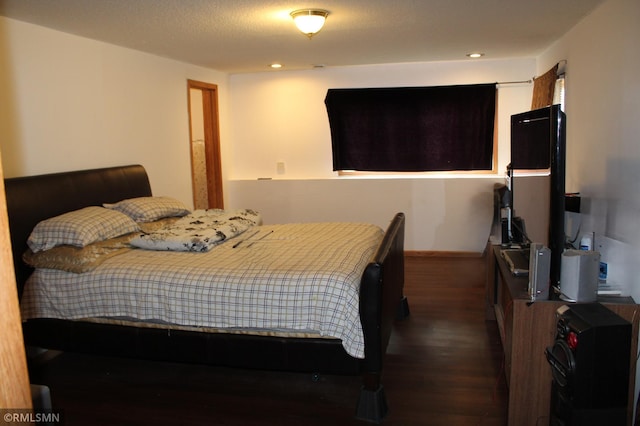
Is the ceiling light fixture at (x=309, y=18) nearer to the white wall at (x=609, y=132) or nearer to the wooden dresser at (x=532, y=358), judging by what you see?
the white wall at (x=609, y=132)

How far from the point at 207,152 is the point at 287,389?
153 inches

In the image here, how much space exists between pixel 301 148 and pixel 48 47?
320 cm

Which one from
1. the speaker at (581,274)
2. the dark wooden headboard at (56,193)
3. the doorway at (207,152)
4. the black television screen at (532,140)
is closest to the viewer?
the speaker at (581,274)

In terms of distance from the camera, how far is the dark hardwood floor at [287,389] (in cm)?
264

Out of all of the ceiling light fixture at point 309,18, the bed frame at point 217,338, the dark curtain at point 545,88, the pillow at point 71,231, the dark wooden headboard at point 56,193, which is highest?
the ceiling light fixture at point 309,18

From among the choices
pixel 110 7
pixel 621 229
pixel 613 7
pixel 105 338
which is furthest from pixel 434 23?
pixel 105 338

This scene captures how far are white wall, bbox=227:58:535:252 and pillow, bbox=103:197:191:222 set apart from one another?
2.29m

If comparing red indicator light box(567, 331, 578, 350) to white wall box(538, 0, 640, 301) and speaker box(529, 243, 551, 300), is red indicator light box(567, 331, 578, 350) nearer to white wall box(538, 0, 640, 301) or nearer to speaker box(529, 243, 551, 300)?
speaker box(529, 243, 551, 300)

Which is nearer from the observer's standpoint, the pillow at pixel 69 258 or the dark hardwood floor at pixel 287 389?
the dark hardwood floor at pixel 287 389

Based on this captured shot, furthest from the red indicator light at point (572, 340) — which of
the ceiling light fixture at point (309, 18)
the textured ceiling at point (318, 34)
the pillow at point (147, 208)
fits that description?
the pillow at point (147, 208)

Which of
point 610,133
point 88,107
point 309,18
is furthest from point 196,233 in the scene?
point 610,133

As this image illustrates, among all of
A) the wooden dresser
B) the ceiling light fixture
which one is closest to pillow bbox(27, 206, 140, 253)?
the ceiling light fixture

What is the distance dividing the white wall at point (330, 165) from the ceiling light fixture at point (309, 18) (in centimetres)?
269

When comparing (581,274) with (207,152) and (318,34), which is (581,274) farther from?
(207,152)
